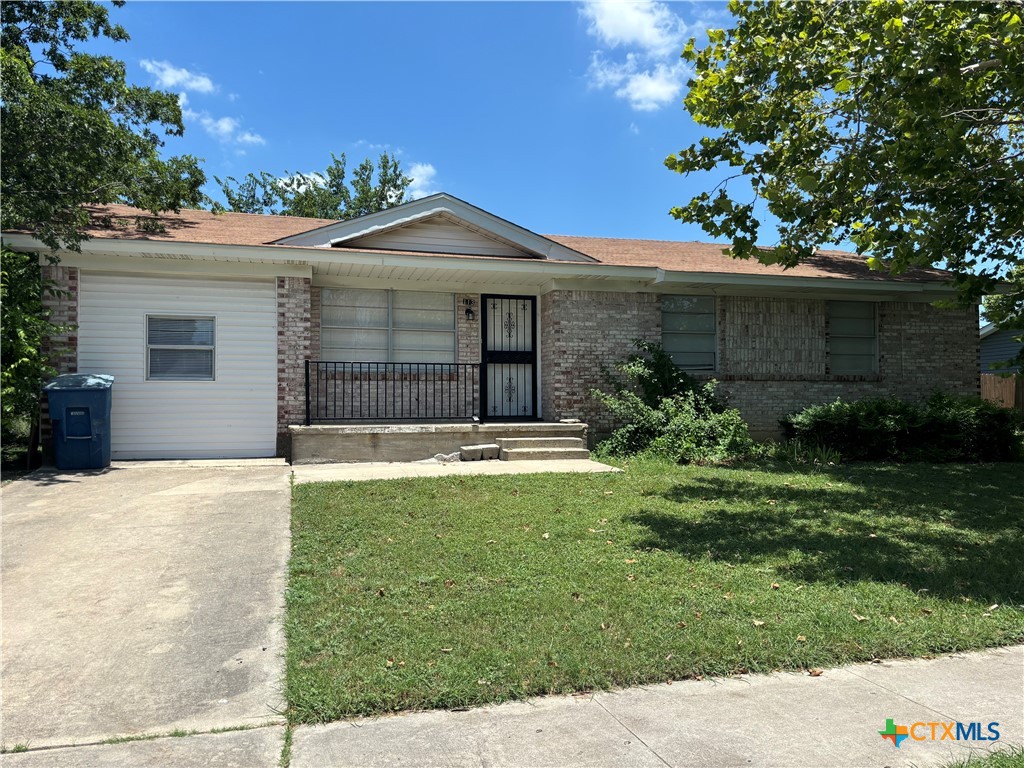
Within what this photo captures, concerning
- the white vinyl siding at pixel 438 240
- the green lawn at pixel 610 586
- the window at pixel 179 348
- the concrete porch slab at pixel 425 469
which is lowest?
the green lawn at pixel 610 586

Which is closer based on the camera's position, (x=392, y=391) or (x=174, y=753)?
(x=174, y=753)

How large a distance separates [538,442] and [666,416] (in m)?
2.24

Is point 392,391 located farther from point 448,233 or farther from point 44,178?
point 44,178

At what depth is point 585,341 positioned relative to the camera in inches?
474

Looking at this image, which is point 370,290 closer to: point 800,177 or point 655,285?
point 655,285

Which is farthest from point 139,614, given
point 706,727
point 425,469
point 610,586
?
point 425,469

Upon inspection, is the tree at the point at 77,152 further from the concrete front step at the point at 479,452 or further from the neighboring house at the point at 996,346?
the neighboring house at the point at 996,346

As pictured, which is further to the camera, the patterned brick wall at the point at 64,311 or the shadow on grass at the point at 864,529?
the patterned brick wall at the point at 64,311

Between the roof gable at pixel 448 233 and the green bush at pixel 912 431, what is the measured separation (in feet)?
16.7

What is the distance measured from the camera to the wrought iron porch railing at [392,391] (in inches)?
452

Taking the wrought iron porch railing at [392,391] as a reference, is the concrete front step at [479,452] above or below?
below

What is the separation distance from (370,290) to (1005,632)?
10.3 m

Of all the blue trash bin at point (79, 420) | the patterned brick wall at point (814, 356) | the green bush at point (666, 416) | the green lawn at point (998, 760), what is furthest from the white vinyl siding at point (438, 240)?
the green lawn at point (998, 760)

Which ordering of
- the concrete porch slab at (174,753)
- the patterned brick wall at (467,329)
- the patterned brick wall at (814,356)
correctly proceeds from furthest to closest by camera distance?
the patterned brick wall at (814,356)
the patterned brick wall at (467,329)
the concrete porch slab at (174,753)
